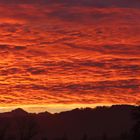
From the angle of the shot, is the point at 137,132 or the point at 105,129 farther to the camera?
the point at 105,129

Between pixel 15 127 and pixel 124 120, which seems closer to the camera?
pixel 15 127

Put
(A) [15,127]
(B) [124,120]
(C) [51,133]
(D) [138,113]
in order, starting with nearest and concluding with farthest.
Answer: (D) [138,113] → (A) [15,127] → (C) [51,133] → (B) [124,120]

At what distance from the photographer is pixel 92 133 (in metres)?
137

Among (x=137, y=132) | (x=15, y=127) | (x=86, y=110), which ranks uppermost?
(x=86, y=110)

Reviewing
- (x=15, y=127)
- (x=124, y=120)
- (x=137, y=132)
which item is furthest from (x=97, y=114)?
(x=137, y=132)

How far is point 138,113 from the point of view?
1880 inches

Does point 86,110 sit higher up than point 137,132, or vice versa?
point 86,110

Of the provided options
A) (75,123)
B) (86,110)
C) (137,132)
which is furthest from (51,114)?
(137,132)

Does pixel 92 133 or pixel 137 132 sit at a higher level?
pixel 92 133

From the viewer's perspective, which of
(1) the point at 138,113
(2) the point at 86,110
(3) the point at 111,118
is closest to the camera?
(1) the point at 138,113

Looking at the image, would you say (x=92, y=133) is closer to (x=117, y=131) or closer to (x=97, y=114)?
(x=117, y=131)

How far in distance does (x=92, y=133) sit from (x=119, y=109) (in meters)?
12.4

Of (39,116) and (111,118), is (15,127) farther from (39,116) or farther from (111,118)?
(111,118)

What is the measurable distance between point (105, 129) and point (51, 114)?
1104cm
